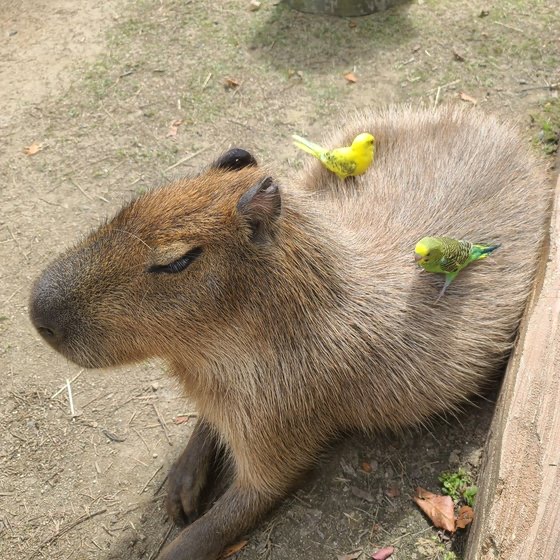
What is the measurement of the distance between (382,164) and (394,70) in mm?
2001

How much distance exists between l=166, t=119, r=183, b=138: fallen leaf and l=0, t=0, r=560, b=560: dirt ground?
0.07ft

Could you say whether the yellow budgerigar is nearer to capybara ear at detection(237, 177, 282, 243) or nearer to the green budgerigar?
the green budgerigar

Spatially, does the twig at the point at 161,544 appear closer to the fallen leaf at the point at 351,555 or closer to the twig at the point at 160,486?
the twig at the point at 160,486

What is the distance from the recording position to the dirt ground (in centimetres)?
289

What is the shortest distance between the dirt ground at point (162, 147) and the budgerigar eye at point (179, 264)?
0.72 metres

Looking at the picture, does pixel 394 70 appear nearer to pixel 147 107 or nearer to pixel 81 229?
pixel 147 107

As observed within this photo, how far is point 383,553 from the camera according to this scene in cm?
261

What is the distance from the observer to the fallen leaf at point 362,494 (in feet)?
9.17

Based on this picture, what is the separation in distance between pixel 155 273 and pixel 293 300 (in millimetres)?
527

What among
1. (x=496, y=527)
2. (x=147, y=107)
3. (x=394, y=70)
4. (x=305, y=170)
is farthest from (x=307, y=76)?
(x=496, y=527)

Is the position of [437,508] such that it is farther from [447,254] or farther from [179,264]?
[179,264]

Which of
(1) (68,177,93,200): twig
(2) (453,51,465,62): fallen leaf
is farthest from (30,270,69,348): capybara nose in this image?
(2) (453,51,465,62): fallen leaf

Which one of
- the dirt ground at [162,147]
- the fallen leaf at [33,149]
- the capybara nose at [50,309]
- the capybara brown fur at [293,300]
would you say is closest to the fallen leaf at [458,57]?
the dirt ground at [162,147]

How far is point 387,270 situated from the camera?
280 cm
